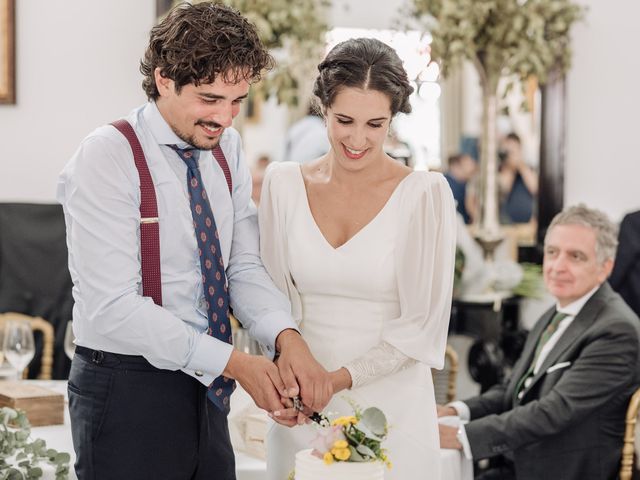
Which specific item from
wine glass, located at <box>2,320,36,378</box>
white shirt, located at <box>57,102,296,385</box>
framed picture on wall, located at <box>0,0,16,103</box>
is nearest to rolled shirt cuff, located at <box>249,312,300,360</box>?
white shirt, located at <box>57,102,296,385</box>

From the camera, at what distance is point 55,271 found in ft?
14.5

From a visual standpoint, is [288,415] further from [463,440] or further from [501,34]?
[501,34]

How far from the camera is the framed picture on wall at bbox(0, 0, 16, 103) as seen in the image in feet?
15.2

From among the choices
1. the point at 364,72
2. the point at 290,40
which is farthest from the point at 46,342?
the point at 364,72

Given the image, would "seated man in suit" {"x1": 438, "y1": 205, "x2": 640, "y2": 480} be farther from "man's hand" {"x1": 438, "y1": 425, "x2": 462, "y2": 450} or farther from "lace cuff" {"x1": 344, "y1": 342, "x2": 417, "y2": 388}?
"lace cuff" {"x1": 344, "y1": 342, "x2": 417, "y2": 388}

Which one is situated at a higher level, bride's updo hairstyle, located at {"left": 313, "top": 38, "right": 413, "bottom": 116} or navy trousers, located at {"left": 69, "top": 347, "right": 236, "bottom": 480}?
bride's updo hairstyle, located at {"left": 313, "top": 38, "right": 413, "bottom": 116}

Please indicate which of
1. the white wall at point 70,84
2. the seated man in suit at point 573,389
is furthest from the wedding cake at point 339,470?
the white wall at point 70,84

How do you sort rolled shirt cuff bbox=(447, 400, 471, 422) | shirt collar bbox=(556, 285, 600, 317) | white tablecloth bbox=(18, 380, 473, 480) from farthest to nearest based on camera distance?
1. shirt collar bbox=(556, 285, 600, 317)
2. rolled shirt cuff bbox=(447, 400, 471, 422)
3. white tablecloth bbox=(18, 380, 473, 480)

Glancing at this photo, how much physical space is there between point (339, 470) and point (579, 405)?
58.0 inches

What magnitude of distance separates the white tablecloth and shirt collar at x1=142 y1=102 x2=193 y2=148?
75 centimetres

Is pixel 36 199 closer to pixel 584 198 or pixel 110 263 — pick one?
pixel 584 198

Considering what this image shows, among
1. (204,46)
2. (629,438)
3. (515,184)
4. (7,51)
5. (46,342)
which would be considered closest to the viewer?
(204,46)

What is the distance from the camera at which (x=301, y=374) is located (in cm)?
224

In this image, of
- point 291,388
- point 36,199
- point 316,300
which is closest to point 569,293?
point 316,300
